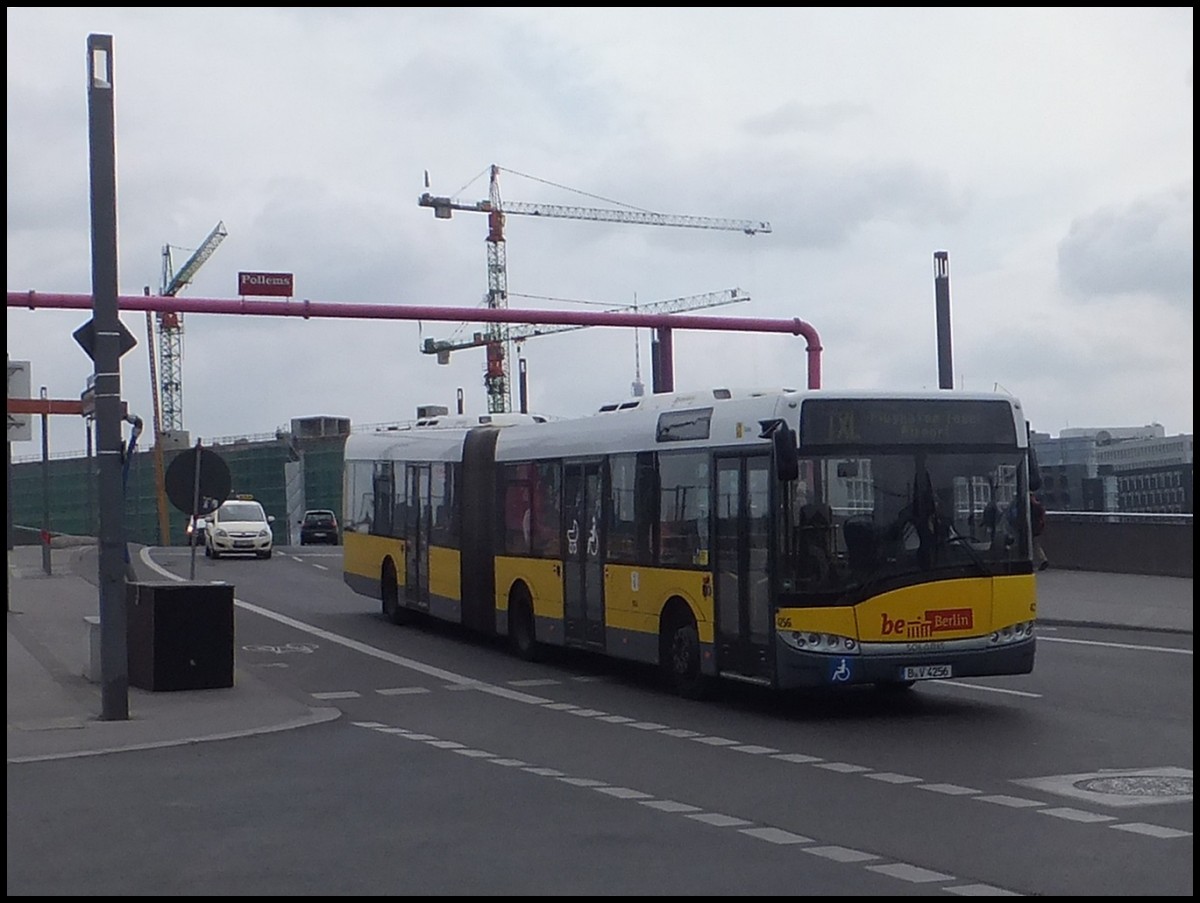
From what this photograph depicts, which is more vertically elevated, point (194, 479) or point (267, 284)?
point (267, 284)

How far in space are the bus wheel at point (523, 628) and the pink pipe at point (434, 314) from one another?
16.2 m

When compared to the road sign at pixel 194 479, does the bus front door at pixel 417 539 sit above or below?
below

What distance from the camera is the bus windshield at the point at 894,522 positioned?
15.4 meters

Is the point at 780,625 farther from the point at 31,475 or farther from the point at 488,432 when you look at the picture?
the point at 31,475

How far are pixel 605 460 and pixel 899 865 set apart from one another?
10962mm

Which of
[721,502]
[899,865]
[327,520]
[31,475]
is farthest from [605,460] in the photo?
[31,475]

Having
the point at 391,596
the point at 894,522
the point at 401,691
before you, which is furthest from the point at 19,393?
the point at 894,522

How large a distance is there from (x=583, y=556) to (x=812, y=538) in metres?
5.11

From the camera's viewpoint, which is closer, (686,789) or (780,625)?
(686,789)

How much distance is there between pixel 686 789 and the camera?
11.7 meters

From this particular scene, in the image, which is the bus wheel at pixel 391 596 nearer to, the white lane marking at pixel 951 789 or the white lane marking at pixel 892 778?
the white lane marking at pixel 892 778

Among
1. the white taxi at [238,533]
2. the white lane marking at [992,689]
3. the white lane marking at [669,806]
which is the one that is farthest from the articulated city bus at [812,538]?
the white taxi at [238,533]

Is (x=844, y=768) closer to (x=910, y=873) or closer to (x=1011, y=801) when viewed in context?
(x=1011, y=801)

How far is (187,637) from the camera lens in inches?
757
